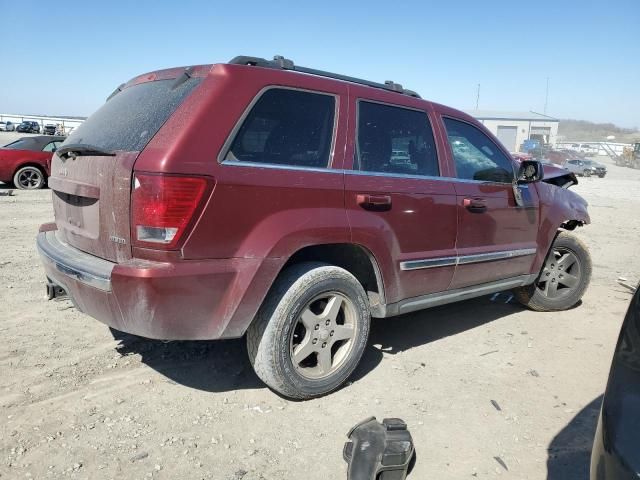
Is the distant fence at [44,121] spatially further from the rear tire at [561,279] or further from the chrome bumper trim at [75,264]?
the rear tire at [561,279]

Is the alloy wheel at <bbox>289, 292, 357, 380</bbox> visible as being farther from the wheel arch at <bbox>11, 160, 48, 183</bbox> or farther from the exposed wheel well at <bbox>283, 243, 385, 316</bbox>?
the wheel arch at <bbox>11, 160, 48, 183</bbox>

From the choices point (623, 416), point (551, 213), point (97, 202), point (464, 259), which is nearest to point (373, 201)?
point (464, 259)

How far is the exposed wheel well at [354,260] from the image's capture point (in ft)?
10.6

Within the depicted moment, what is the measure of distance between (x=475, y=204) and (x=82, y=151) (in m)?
2.76

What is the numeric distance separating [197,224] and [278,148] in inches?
26.8

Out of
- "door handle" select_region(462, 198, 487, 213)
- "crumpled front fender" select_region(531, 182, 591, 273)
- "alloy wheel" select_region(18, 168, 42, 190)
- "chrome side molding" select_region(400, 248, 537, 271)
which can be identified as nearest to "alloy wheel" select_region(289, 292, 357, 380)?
"chrome side molding" select_region(400, 248, 537, 271)

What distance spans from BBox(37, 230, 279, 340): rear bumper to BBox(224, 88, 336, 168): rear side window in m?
0.61

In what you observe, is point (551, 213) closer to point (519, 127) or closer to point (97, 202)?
point (97, 202)

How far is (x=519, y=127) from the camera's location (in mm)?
64438

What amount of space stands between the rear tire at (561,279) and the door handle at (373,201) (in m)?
2.47

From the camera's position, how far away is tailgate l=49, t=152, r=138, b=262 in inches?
102

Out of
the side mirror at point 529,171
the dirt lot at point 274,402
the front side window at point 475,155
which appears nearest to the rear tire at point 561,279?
the dirt lot at point 274,402

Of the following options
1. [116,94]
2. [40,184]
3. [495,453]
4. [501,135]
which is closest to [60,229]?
[116,94]

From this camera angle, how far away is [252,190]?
268 cm
